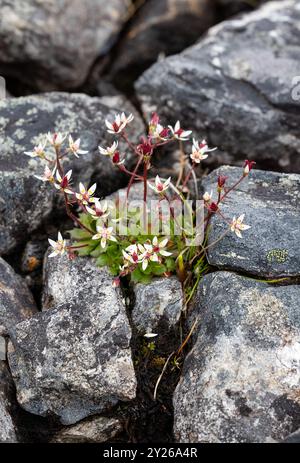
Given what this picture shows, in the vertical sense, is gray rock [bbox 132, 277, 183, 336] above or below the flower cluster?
below

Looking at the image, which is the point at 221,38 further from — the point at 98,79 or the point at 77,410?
the point at 77,410

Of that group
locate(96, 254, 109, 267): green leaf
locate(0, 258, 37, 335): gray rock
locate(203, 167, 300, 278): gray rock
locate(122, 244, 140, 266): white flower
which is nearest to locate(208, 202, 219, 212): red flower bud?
locate(203, 167, 300, 278): gray rock

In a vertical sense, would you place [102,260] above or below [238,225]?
below

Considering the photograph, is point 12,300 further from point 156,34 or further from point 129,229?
point 156,34

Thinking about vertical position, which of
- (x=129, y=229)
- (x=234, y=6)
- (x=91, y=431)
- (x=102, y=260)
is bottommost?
(x=91, y=431)

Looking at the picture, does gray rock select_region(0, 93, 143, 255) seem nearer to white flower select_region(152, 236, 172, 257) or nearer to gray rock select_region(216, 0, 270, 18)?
white flower select_region(152, 236, 172, 257)

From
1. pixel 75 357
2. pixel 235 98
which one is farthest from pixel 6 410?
pixel 235 98

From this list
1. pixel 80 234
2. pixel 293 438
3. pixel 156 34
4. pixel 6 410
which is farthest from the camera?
pixel 156 34
